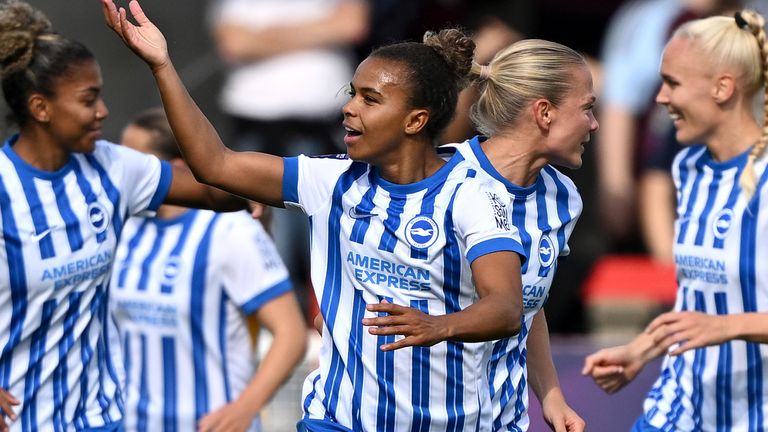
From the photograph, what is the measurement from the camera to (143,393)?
6031 mm

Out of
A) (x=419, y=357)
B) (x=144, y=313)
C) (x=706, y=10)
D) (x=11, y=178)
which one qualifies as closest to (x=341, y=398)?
(x=419, y=357)

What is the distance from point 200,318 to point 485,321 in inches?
90.1

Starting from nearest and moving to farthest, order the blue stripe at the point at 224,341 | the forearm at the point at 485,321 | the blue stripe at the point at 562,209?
the forearm at the point at 485,321
the blue stripe at the point at 562,209
the blue stripe at the point at 224,341

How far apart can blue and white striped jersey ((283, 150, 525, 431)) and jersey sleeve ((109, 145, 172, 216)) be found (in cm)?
73

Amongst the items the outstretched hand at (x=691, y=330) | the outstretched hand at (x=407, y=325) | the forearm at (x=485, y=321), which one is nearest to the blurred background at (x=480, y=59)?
the outstretched hand at (x=691, y=330)

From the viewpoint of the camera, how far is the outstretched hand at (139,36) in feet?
13.4

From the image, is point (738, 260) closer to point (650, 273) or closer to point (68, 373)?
point (68, 373)

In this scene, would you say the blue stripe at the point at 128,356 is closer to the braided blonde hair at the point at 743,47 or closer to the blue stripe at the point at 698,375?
the blue stripe at the point at 698,375

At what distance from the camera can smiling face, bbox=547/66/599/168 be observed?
14.8 ft

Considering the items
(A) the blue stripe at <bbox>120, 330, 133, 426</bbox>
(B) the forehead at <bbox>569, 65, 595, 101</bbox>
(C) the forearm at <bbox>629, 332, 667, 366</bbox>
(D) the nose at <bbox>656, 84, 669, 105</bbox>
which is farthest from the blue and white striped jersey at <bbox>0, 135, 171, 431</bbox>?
(D) the nose at <bbox>656, 84, 669, 105</bbox>

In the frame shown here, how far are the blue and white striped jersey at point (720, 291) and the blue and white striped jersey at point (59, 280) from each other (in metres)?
1.93

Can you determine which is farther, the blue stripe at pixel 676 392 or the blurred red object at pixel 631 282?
the blurred red object at pixel 631 282

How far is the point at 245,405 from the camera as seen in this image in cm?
584

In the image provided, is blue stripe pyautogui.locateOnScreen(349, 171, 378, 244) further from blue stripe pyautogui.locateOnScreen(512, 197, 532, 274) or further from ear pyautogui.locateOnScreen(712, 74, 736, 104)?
ear pyautogui.locateOnScreen(712, 74, 736, 104)
